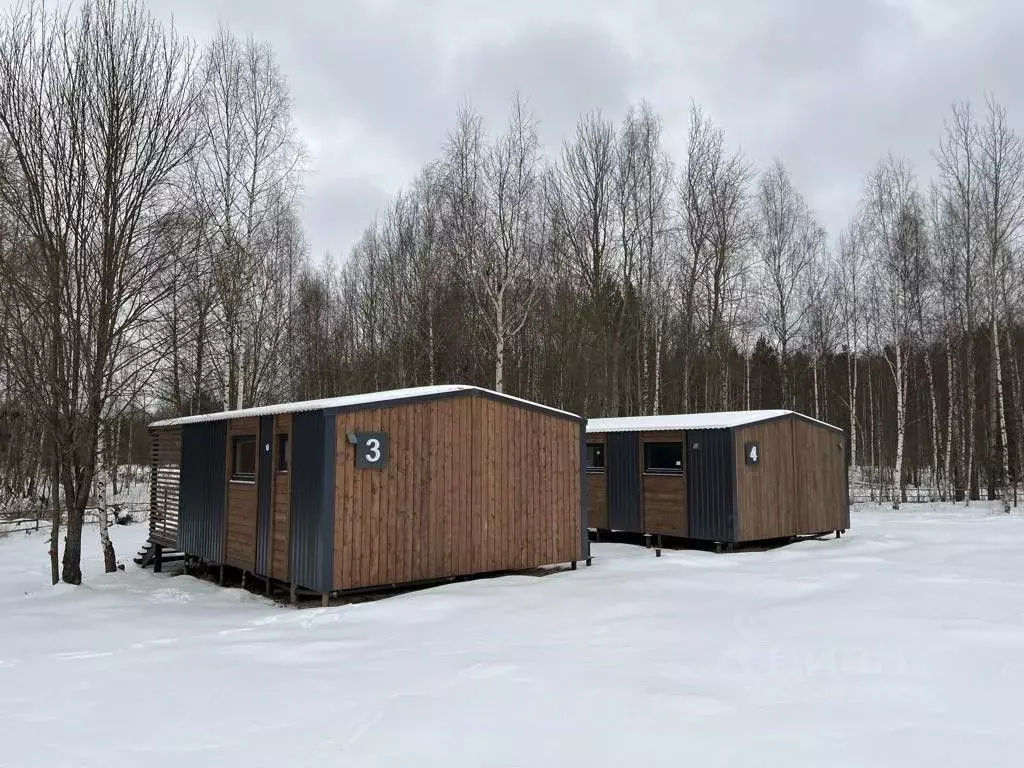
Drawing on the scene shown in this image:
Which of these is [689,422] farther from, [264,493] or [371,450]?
[264,493]

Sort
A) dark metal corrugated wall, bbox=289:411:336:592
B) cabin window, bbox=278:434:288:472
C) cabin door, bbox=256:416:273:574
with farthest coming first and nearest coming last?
1. cabin door, bbox=256:416:273:574
2. cabin window, bbox=278:434:288:472
3. dark metal corrugated wall, bbox=289:411:336:592

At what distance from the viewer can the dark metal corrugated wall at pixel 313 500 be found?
7.71 meters

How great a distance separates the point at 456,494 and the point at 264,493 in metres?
2.49

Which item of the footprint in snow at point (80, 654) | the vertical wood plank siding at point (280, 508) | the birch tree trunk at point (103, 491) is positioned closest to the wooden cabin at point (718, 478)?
the vertical wood plank siding at point (280, 508)

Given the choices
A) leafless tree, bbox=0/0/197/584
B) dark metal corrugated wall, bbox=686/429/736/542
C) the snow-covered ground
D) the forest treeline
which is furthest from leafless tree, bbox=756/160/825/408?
leafless tree, bbox=0/0/197/584

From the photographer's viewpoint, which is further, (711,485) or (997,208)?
(997,208)

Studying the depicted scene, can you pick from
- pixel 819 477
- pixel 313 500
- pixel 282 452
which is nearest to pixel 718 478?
pixel 819 477

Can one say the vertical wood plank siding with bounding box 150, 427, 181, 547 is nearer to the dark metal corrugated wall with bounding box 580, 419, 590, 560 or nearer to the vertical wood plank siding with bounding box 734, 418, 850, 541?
the dark metal corrugated wall with bounding box 580, 419, 590, 560

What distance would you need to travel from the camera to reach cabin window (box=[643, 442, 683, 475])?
12.7 m

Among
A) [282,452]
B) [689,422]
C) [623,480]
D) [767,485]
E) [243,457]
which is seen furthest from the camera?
[623,480]

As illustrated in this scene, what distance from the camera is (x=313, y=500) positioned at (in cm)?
790

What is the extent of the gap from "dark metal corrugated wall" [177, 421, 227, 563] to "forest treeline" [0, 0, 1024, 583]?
3.73 ft

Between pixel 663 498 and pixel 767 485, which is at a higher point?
pixel 767 485

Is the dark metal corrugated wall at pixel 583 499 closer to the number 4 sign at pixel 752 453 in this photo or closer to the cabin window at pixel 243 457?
the number 4 sign at pixel 752 453
